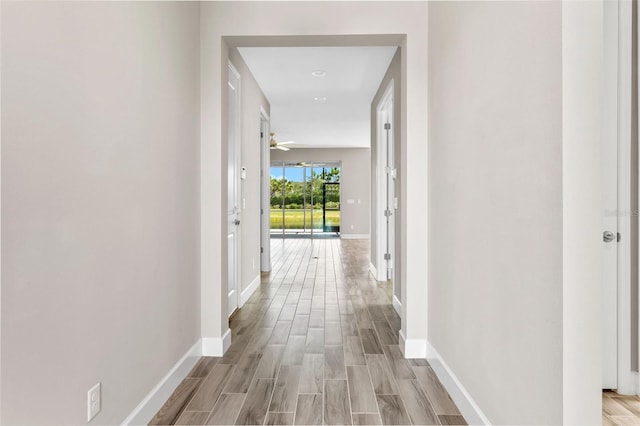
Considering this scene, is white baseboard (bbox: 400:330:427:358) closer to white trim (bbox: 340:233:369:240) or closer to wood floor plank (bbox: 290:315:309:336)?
wood floor plank (bbox: 290:315:309:336)

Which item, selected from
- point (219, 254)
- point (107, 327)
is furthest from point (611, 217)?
point (107, 327)

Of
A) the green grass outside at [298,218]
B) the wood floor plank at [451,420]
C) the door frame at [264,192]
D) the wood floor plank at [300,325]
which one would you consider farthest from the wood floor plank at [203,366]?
the green grass outside at [298,218]

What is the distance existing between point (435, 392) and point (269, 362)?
1083 millimetres

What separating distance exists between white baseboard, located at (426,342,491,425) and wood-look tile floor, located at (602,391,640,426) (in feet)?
2.13

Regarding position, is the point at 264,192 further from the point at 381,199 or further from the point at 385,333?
the point at 385,333

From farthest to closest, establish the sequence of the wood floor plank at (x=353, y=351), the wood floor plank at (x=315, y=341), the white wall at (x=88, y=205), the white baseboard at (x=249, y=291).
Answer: the white baseboard at (x=249, y=291) → the wood floor plank at (x=315, y=341) → the wood floor plank at (x=353, y=351) → the white wall at (x=88, y=205)

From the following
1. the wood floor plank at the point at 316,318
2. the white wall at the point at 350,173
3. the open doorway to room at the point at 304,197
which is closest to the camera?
the wood floor plank at the point at 316,318

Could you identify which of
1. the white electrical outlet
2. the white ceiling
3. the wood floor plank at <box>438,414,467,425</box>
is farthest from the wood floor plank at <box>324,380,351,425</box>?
the white ceiling

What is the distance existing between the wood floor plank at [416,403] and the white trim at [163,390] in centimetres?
129

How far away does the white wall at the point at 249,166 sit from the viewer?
4.23m

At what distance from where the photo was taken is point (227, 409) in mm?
2061

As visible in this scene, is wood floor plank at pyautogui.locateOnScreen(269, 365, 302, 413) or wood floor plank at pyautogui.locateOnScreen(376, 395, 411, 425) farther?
wood floor plank at pyautogui.locateOnScreen(269, 365, 302, 413)

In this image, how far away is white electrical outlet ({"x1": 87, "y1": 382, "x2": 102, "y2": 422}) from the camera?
1470mm

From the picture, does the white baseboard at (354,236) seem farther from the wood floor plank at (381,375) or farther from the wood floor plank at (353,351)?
the wood floor plank at (381,375)
